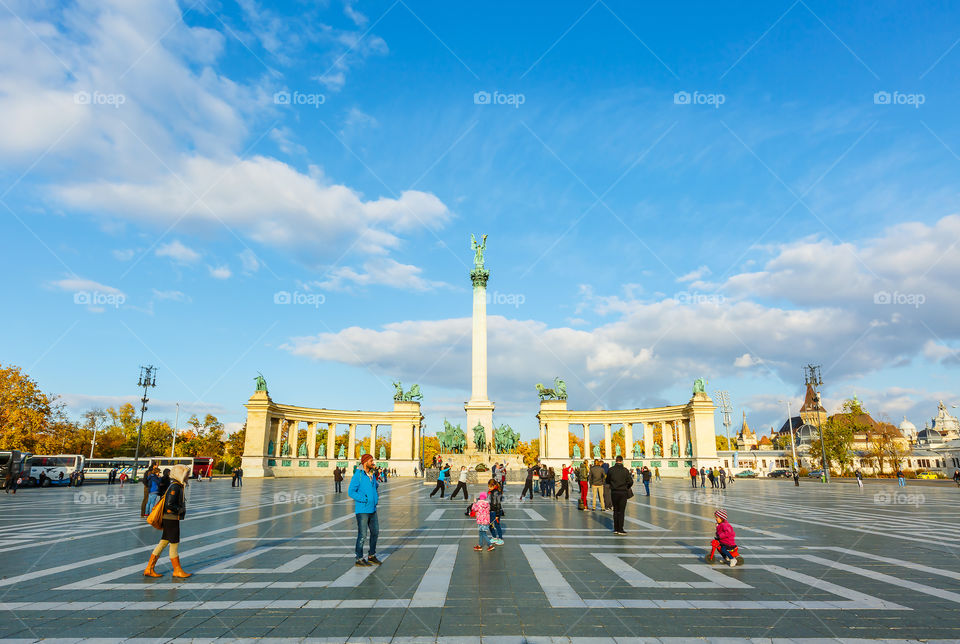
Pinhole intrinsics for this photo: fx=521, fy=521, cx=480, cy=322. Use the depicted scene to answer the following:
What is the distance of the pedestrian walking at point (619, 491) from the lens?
1482cm

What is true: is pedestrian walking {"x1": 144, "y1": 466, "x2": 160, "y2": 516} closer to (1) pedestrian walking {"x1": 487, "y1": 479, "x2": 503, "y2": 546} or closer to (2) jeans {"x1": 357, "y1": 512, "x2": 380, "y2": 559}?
(2) jeans {"x1": 357, "y1": 512, "x2": 380, "y2": 559}

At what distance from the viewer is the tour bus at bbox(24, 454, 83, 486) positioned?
48.0m

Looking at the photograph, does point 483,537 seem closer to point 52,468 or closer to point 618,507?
point 618,507

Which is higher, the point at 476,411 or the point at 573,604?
the point at 476,411

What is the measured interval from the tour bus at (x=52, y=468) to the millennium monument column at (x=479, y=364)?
39776mm

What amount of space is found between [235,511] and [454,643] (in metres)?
19.7

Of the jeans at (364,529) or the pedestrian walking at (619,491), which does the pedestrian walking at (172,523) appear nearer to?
the jeans at (364,529)

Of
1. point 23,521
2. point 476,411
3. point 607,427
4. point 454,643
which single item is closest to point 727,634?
point 454,643

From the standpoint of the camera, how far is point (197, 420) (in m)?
98.8

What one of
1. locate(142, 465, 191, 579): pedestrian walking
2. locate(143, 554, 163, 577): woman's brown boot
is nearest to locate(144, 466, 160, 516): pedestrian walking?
locate(143, 554, 163, 577): woman's brown boot

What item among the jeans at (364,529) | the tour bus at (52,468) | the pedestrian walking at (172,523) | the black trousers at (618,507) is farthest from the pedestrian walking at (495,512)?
the tour bus at (52,468)

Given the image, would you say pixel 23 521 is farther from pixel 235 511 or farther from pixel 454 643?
pixel 454 643

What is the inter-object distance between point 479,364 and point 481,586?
57588 mm

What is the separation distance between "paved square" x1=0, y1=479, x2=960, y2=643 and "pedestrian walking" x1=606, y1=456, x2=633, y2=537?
576 mm
